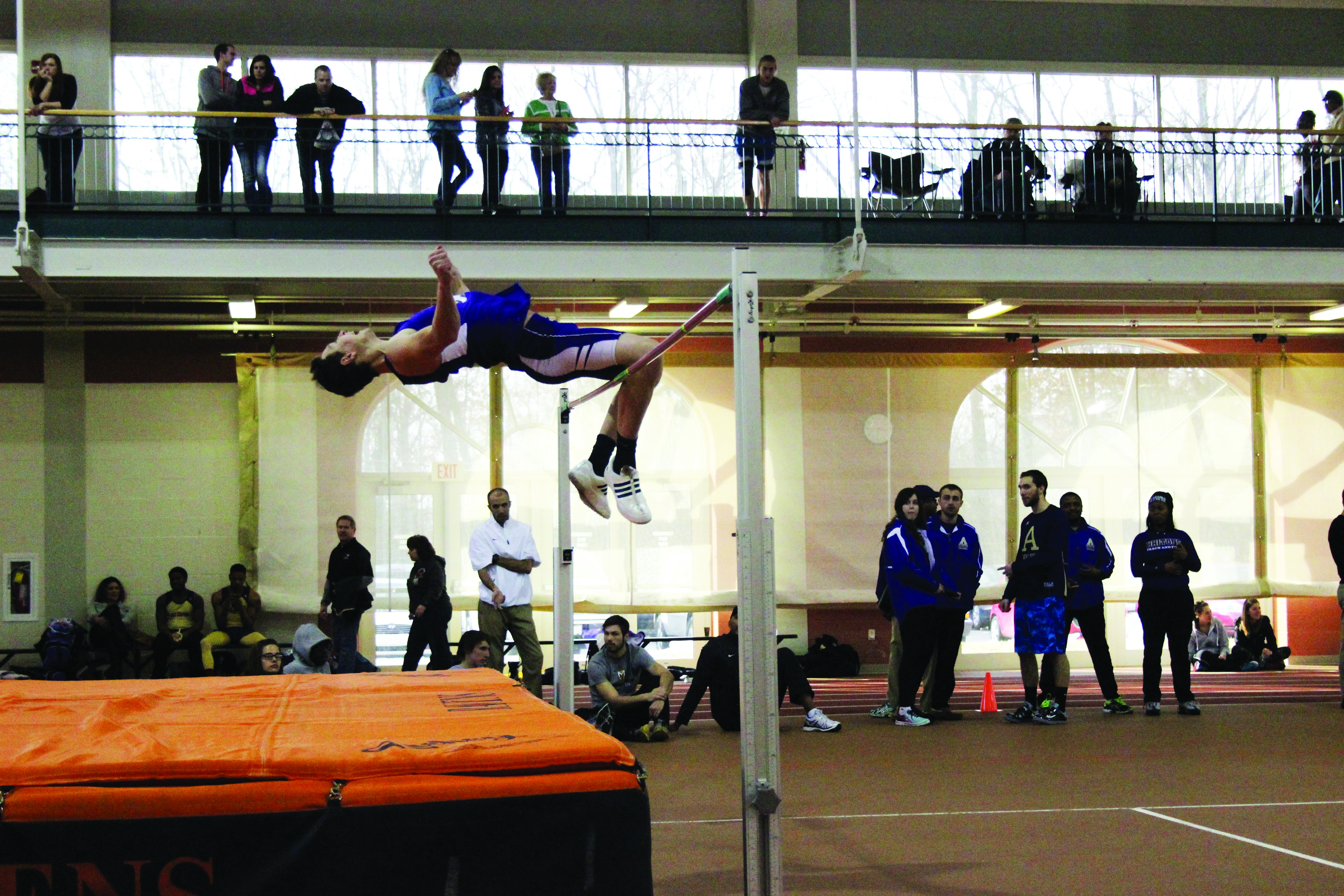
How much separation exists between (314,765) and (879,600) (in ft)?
19.8

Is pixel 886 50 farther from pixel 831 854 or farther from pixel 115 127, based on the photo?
pixel 831 854

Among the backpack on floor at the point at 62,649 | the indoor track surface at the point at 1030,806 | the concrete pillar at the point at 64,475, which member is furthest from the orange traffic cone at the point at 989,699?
the concrete pillar at the point at 64,475

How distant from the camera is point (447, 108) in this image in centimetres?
1003

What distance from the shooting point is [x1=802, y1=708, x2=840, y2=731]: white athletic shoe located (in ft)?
25.6

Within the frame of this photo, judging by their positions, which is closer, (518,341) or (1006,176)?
(518,341)

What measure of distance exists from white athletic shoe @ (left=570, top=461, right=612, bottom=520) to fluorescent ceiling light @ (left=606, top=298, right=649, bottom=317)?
5.64m

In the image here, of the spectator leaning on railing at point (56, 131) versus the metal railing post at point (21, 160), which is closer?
the metal railing post at point (21, 160)

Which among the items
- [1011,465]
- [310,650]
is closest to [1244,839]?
[310,650]

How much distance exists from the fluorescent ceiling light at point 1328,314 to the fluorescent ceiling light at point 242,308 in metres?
9.87

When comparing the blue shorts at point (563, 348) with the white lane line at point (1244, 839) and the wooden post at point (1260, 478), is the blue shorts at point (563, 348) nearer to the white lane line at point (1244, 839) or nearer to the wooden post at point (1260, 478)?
the white lane line at point (1244, 839)

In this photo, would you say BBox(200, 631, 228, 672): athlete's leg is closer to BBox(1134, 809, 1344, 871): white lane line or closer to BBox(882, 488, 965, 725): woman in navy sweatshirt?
BBox(882, 488, 965, 725): woman in navy sweatshirt

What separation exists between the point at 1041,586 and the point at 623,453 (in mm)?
4076

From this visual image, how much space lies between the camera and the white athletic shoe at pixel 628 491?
5.01 m

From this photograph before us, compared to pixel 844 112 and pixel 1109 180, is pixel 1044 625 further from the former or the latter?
pixel 844 112
